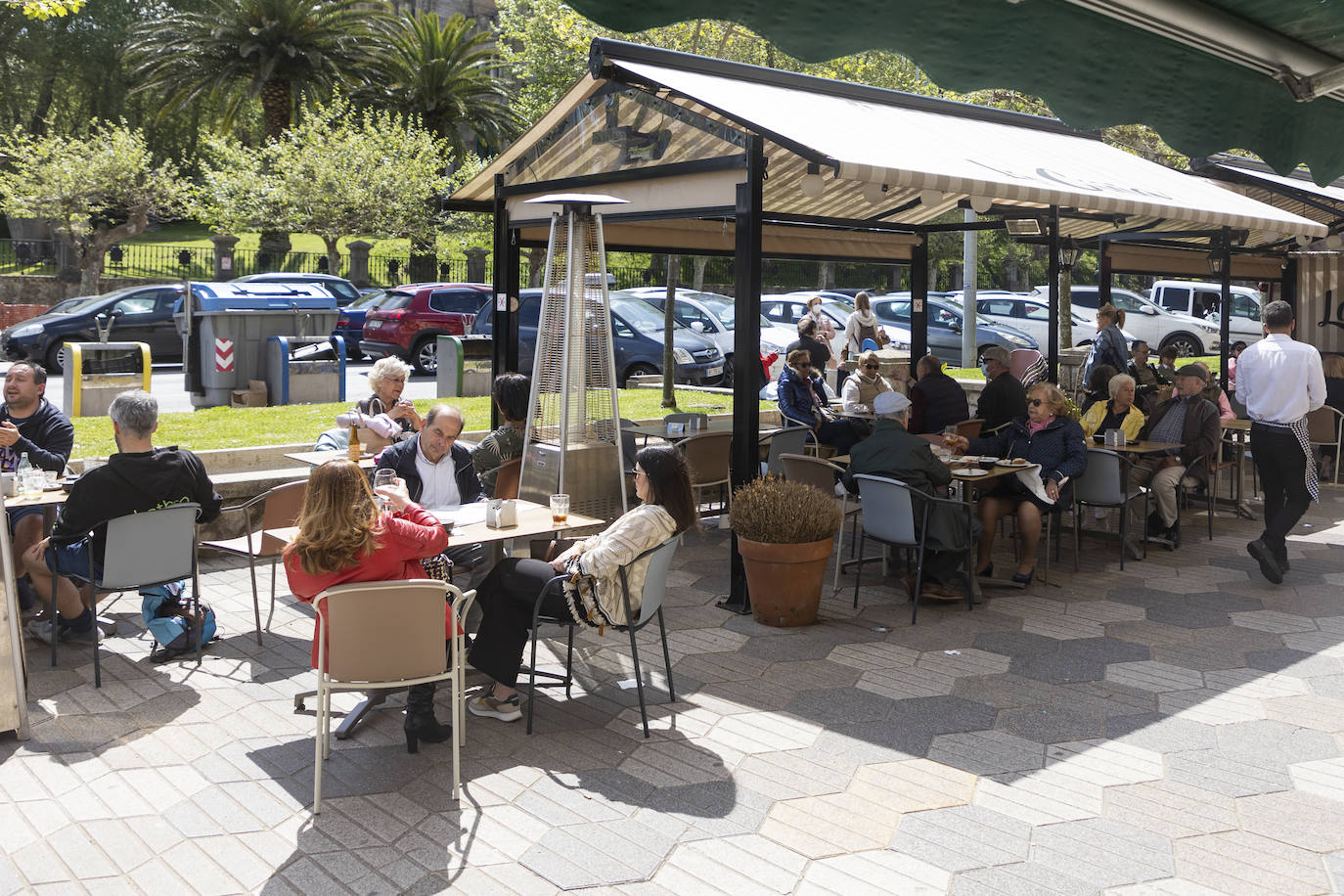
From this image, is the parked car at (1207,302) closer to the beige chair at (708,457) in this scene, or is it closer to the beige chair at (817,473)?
the beige chair at (708,457)

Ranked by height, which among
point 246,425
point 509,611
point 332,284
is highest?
point 332,284

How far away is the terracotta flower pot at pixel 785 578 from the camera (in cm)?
632

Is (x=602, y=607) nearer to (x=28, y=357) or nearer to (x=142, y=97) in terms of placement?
(x=28, y=357)

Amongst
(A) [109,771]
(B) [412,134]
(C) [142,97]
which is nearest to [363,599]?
(A) [109,771]

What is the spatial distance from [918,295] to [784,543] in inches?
242

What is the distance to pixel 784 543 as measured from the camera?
249 inches

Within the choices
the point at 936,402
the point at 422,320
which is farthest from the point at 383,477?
the point at 422,320

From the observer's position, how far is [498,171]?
9.39 m

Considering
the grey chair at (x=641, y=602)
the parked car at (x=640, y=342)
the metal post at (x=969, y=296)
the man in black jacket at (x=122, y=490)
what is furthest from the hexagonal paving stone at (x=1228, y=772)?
the parked car at (x=640, y=342)

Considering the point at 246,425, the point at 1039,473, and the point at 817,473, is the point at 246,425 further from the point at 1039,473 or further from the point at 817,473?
the point at 1039,473

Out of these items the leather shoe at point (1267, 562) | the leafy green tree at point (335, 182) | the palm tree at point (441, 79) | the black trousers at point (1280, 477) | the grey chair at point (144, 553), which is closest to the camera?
the grey chair at point (144, 553)

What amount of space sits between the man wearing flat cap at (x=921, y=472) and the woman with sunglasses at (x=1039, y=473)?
1.96 ft

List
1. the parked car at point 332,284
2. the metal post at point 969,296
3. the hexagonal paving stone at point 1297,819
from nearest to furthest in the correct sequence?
the hexagonal paving stone at point 1297,819, the metal post at point 969,296, the parked car at point 332,284

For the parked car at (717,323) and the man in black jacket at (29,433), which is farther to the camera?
the parked car at (717,323)
